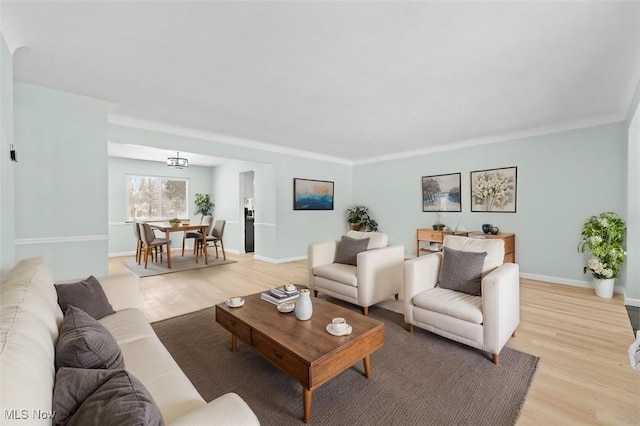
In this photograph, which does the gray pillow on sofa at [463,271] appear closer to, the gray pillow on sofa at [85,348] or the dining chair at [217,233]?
the gray pillow on sofa at [85,348]

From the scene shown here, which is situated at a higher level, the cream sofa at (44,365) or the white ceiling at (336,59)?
the white ceiling at (336,59)

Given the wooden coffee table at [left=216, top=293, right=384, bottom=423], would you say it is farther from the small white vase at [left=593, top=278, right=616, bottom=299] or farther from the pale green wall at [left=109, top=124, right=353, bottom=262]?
the small white vase at [left=593, top=278, right=616, bottom=299]

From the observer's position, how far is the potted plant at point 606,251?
352 centimetres

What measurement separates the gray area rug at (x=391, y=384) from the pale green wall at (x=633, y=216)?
93.6 inches

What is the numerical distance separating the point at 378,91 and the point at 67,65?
9.64 feet

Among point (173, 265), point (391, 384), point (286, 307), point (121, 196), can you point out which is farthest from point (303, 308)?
point (121, 196)

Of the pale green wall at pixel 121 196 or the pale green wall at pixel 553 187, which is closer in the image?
the pale green wall at pixel 553 187

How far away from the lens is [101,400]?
0.80m

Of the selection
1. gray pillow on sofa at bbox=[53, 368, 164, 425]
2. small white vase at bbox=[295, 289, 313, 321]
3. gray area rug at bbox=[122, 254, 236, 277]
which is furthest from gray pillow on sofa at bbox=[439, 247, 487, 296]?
gray area rug at bbox=[122, 254, 236, 277]

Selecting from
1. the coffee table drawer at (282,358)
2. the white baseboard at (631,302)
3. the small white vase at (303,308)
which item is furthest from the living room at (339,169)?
the small white vase at (303,308)

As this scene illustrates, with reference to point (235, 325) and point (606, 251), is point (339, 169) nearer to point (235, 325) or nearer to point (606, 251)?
point (606, 251)

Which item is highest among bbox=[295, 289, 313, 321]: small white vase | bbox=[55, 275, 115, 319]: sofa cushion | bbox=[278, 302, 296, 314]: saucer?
bbox=[55, 275, 115, 319]: sofa cushion

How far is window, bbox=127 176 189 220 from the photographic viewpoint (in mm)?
7242

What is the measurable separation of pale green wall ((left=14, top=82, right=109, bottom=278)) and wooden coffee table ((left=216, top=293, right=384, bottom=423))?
214 cm
